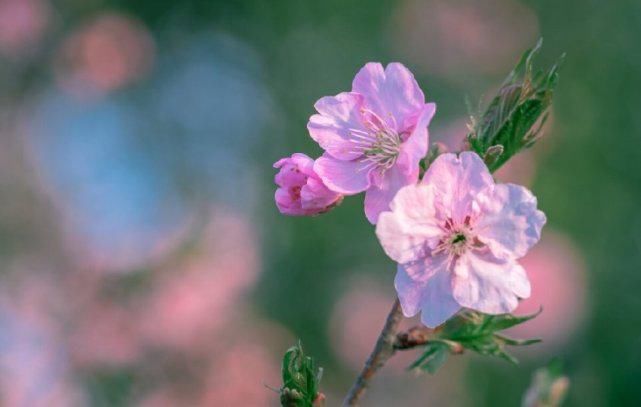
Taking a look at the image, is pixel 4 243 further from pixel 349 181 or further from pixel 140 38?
pixel 349 181

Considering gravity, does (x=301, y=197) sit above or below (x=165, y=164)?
above

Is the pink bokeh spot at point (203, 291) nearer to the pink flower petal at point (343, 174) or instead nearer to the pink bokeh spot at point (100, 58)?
the pink bokeh spot at point (100, 58)

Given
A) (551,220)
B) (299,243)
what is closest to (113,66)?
(299,243)

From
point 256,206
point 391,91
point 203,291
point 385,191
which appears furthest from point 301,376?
point 256,206

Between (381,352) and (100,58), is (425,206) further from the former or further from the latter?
(100,58)

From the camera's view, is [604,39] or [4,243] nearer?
[4,243]

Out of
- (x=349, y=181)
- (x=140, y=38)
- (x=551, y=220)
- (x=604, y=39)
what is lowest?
(x=551, y=220)

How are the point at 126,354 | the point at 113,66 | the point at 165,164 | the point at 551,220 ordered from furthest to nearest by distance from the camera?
1. the point at 165,164
2. the point at 113,66
3. the point at 551,220
4. the point at 126,354
